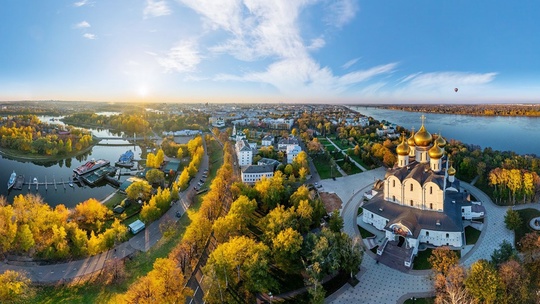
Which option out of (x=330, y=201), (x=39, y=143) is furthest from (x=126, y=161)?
(x=330, y=201)

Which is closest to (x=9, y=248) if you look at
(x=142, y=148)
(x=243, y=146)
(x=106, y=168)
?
(x=106, y=168)

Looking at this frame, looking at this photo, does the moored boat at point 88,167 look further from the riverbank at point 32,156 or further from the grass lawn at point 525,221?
the grass lawn at point 525,221

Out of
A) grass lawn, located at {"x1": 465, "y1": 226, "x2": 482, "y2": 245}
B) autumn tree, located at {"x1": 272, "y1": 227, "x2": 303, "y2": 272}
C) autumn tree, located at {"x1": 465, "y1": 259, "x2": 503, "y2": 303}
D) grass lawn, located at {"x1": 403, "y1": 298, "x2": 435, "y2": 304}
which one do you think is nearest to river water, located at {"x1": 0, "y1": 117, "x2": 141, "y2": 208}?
autumn tree, located at {"x1": 272, "y1": 227, "x2": 303, "y2": 272}

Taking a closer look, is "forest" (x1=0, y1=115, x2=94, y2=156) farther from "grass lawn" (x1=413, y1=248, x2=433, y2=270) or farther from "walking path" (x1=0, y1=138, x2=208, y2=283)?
"grass lawn" (x1=413, y1=248, x2=433, y2=270)

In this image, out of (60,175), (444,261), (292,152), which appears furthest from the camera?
(292,152)

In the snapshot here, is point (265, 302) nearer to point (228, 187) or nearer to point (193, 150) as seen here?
point (228, 187)

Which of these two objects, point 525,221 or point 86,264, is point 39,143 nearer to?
point 86,264
